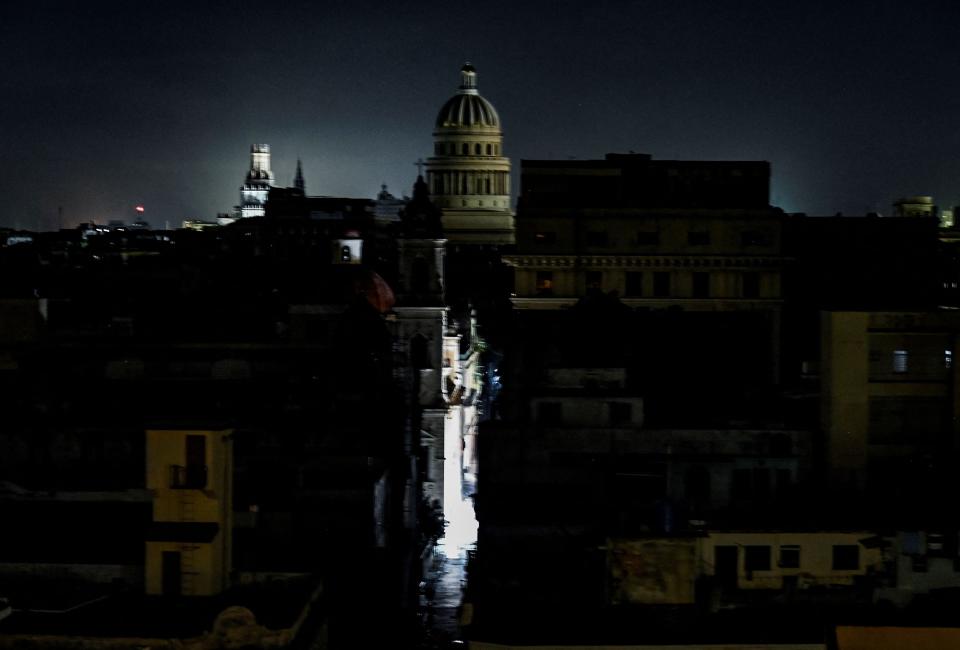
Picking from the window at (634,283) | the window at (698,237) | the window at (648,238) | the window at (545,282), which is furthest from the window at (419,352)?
the window at (698,237)

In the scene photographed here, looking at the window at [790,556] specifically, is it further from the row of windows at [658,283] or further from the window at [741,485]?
the row of windows at [658,283]

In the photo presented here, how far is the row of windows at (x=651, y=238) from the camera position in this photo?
175 ft

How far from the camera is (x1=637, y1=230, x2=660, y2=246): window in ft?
175

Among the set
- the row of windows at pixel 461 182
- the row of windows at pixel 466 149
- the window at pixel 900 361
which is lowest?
the window at pixel 900 361

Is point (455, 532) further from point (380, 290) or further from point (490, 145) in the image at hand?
point (490, 145)

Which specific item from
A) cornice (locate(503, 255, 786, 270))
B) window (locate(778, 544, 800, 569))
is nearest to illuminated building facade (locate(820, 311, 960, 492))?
window (locate(778, 544, 800, 569))

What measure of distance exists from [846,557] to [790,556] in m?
0.94

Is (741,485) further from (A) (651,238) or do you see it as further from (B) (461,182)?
(B) (461,182)

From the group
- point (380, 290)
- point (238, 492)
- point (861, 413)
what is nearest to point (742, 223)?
point (380, 290)

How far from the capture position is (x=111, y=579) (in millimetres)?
26062

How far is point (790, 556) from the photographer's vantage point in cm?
2841

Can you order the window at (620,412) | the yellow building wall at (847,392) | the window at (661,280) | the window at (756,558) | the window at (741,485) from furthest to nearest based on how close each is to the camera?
1. the window at (661,280)
2. the window at (620,412)
3. the yellow building wall at (847,392)
4. the window at (741,485)
5. the window at (756,558)

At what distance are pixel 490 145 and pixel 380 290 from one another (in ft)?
A: 234

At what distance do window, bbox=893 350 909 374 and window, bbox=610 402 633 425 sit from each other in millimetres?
5310
